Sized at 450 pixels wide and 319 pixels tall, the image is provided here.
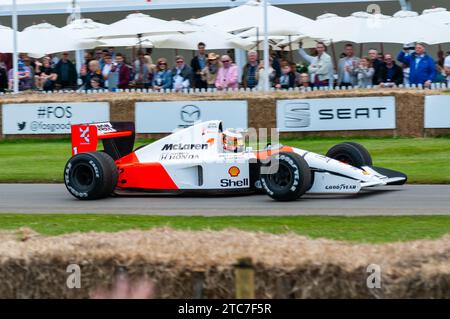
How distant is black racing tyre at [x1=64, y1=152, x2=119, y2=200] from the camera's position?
11.8m

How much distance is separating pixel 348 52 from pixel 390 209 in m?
8.43

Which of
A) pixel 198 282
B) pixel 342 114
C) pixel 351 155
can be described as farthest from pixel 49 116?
pixel 198 282

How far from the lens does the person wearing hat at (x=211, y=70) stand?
19219 mm

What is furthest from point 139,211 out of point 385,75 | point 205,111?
point 385,75

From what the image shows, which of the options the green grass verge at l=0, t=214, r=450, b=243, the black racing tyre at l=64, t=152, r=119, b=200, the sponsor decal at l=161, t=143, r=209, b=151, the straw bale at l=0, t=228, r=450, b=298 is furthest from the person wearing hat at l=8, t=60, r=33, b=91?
the straw bale at l=0, t=228, r=450, b=298

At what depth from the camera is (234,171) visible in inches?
459

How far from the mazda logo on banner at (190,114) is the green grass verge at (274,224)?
736 cm

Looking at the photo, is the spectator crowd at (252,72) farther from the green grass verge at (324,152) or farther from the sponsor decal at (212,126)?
the sponsor decal at (212,126)

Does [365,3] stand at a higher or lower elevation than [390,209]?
higher

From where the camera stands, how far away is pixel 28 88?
2173 cm

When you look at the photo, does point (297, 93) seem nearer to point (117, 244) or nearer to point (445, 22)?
point (445, 22)

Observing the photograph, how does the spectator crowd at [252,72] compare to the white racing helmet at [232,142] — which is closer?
the white racing helmet at [232,142]

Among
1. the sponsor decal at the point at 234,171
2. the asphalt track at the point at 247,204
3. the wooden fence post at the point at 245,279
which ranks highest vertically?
the sponsor decal at the point at 234,171

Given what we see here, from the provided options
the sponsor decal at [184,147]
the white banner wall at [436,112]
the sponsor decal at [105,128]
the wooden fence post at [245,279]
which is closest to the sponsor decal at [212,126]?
the sponsor decal at [184,147]
